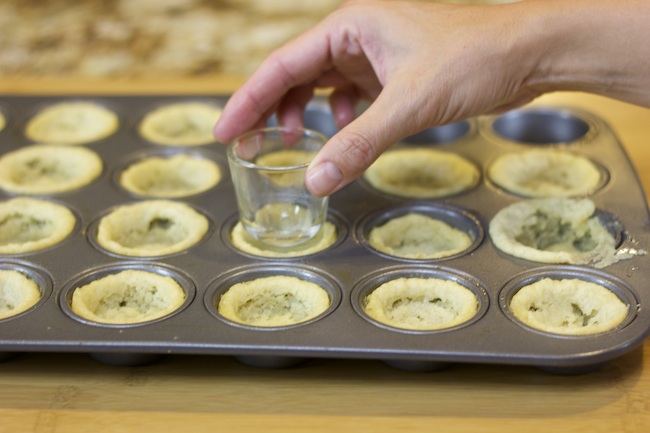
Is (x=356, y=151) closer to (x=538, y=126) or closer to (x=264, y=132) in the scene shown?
(x=264, y=132)

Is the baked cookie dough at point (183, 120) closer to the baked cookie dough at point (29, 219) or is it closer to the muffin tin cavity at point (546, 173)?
the baked cookie dough at point (29, 219)

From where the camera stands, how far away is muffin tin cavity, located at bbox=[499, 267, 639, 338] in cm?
161

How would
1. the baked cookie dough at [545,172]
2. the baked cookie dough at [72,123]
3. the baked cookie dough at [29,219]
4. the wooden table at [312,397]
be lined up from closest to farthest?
the wooden table at [312,397] → the baked cookie dough at [29,219] → the baked cookie dough at [545,172] → the baked cookie dough at [72,123]

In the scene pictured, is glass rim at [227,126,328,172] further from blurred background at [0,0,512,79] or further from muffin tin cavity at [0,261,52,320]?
blurred background at [0,0,512,79]

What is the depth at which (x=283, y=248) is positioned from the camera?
186 centimetres

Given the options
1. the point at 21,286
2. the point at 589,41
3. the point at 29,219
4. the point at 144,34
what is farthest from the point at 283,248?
the point at 144,34

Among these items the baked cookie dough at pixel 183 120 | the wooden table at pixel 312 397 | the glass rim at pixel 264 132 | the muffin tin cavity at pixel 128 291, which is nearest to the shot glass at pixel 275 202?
the glass rim at pixel 264 132

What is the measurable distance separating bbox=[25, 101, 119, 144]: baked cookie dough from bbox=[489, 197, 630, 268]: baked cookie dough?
1.19 metres

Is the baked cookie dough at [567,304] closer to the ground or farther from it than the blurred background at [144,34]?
closer to the ground

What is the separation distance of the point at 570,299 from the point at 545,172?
2.02 ft

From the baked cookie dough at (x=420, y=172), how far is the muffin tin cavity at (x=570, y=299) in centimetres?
43

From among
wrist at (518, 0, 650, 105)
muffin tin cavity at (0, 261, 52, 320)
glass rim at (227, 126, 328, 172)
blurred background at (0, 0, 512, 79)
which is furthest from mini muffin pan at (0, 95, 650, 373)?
blurred background at (0, 0, 512, 79)

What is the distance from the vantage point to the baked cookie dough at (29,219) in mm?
1997

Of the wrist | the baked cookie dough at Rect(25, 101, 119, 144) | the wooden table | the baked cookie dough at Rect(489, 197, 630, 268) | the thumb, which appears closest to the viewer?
the wooden table
